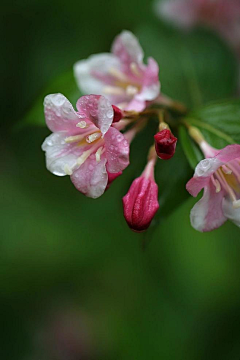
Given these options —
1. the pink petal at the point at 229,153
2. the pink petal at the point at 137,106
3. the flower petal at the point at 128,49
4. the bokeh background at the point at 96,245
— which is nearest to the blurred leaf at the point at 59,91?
the flower petal at the point at 128,49

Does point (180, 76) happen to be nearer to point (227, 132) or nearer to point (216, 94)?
point (216, 94)

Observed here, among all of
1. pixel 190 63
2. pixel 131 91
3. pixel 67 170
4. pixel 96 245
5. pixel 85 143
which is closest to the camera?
pixel 67 170

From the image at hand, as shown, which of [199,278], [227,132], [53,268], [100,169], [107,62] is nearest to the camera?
[100,169]

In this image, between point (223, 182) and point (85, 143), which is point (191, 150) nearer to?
point (223, 182)

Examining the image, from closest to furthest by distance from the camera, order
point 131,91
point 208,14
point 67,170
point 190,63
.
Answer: point 67,170 < point 131,91 < point 190,63 < point 208,14

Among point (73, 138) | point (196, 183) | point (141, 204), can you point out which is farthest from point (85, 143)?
point (196, 183)

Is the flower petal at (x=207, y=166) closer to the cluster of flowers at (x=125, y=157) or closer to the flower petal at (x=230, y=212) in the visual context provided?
the cluster of flowers at (x=125, y=157)

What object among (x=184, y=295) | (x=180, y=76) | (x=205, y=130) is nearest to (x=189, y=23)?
(x=180, y=76)
